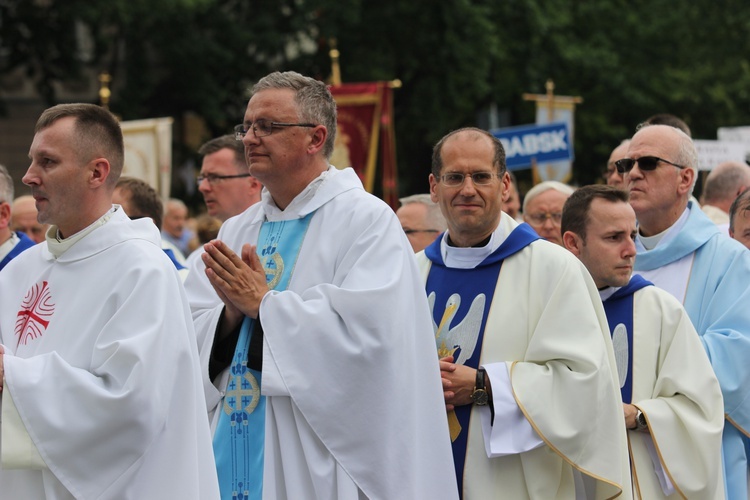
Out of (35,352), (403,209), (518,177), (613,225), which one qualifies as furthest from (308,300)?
(518,177)

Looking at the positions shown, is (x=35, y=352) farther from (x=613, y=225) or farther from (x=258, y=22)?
(x=258, y=22)

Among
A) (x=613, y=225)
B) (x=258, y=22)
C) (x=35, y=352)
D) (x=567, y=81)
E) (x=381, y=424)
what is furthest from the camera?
(x=567, y=81)

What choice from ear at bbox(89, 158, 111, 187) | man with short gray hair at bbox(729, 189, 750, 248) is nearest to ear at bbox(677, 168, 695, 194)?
man with short gray hair at bbox(729, 189, 750, 248)

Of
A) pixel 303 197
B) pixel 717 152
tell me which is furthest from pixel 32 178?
pixel 717 152

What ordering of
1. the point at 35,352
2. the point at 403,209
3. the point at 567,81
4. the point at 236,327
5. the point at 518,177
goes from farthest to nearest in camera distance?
the point at 567,81 < the point at 518,177 < the point at 403,209 < the point at 236,327 < the point at 35,352

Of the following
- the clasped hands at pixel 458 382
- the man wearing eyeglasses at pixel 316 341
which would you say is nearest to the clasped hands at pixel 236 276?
the man wearing eyeglasses at pixel 316 341

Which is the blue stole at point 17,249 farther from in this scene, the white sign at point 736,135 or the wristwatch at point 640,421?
the white sign at point 736,135

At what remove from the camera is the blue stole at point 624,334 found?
4930 millimetres

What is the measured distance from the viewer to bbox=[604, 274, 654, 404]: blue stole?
4.93 m

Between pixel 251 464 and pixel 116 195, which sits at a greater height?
pixel 116 195

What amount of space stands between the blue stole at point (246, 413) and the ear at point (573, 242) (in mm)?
1275

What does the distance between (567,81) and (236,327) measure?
21509 mm

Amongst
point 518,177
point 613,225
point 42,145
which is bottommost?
point 518,177

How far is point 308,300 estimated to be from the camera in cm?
409
